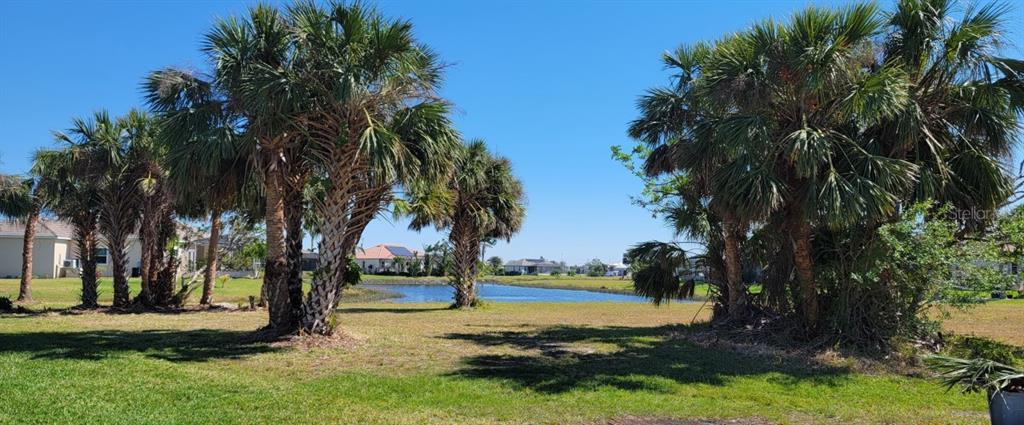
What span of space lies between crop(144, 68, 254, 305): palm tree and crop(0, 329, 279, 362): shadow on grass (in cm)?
291

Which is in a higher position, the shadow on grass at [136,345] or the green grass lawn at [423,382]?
the shadow on grass at [136,345]

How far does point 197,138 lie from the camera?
12.8 meters

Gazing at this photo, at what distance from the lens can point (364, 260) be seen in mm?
113750

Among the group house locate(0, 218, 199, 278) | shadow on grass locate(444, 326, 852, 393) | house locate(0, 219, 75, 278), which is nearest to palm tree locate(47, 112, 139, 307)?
shadow on grass locate(444, 326, 852, 393)

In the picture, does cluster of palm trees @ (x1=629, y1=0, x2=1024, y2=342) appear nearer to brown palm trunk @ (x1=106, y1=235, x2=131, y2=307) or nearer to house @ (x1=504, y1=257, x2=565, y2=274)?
brown palm trunk @ (x1=106, y1=235, x2=131, y2=307)

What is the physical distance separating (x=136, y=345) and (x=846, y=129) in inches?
563

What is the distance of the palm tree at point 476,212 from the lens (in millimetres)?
25844

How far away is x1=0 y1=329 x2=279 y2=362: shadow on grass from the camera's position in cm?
1126

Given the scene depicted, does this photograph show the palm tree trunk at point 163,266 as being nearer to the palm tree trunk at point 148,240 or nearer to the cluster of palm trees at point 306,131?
the palm tree trunk at point 148,240

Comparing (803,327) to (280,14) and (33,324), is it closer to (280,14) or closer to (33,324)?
(280,14)

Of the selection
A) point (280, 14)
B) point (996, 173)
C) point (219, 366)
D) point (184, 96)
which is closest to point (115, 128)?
point (184, 96)

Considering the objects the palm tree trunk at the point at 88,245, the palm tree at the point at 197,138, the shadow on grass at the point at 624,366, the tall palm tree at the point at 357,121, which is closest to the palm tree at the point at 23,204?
the palm tree trunk at the point at 88,245

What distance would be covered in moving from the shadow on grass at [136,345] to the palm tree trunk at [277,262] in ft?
2.31

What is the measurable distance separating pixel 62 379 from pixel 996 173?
51.3 feet
